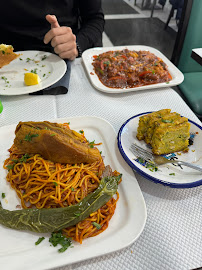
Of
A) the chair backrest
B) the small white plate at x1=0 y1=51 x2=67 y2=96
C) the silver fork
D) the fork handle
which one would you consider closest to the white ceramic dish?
the silver fork

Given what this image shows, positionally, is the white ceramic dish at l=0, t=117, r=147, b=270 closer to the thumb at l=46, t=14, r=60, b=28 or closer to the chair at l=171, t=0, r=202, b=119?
the thumb at l=46, t=14, r=60, b=28

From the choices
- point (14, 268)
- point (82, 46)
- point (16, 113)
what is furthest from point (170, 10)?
point (14, 268)

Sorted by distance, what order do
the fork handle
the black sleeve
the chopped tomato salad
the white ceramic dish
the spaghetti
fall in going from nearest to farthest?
the white ceramic dish → the spaghetti → the fork handle → the chopped tomato salad → the black sleeve

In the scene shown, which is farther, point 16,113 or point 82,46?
point 82,46

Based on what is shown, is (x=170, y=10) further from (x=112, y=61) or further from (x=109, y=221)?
(x=109, y=221)

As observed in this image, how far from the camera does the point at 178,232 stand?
3.58 ft

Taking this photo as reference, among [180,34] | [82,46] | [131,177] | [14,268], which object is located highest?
[180,34]

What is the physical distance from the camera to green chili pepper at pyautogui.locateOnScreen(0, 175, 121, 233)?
1018mm

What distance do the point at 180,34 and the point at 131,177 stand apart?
8.30 ft

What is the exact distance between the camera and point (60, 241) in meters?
1.00

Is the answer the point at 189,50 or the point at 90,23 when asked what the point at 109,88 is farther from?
the point at 189,50

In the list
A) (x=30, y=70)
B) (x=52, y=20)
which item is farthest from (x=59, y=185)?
(x=52, y=20)

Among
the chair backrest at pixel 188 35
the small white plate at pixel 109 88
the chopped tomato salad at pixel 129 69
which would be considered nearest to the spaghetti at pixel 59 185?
the small white plate at pixel 109 88

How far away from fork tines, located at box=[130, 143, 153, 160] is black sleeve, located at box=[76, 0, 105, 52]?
1.70m
